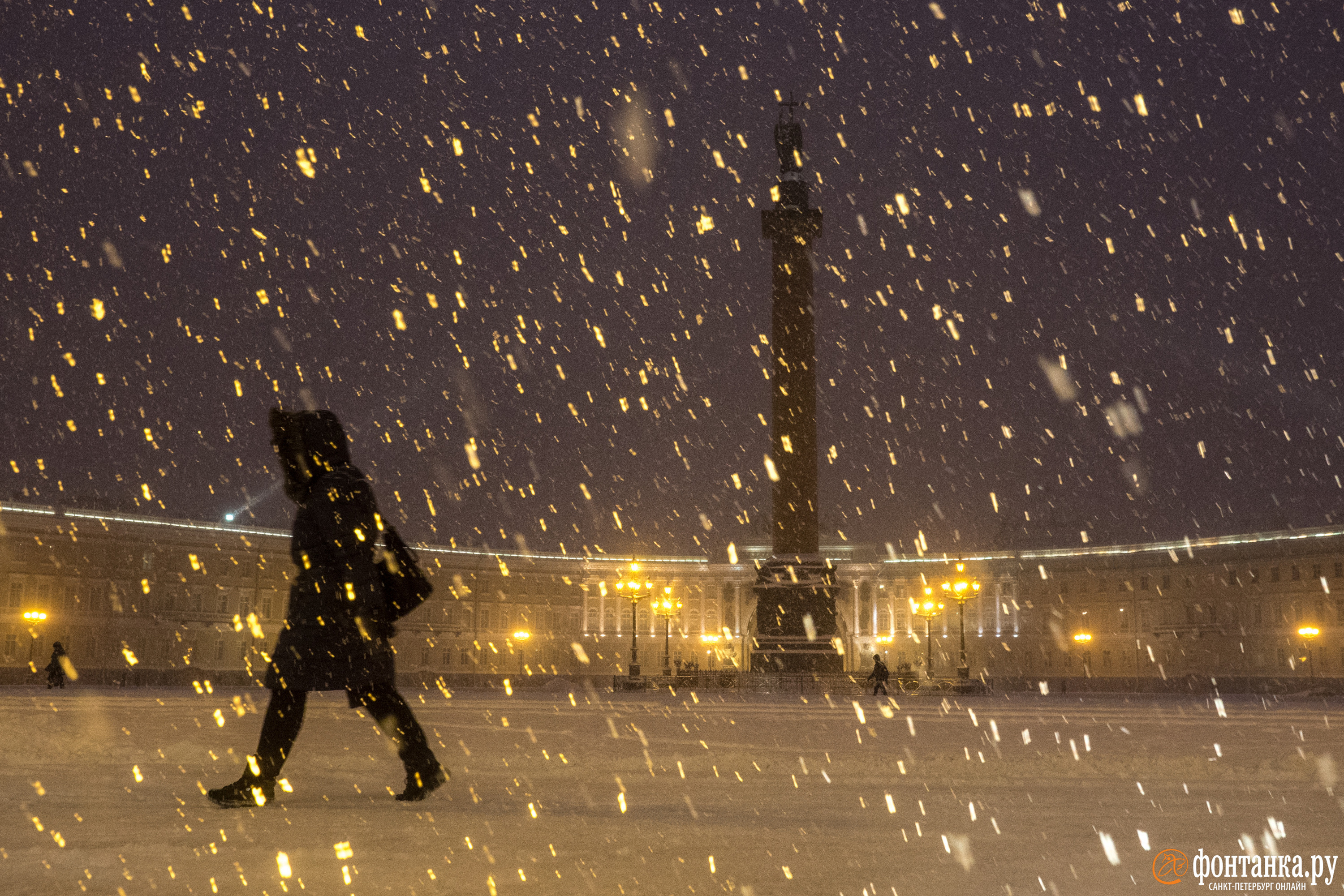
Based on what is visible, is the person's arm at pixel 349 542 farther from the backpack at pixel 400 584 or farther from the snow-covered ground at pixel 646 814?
the snow-covered ground at pixel 646 814

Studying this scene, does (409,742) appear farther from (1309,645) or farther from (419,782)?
(1309,645)

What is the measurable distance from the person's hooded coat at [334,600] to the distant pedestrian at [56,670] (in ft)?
106

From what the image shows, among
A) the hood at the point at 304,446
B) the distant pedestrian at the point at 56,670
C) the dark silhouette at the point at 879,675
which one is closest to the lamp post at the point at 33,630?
the distant pedestrian at the point at 56,670

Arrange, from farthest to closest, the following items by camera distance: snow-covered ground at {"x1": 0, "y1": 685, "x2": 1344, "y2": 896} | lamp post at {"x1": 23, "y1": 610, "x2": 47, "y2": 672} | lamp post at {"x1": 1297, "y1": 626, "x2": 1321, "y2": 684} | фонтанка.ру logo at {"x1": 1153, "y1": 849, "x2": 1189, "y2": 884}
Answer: lamp post at {"x1": 1297, "y1": 626, "x2": 1321, "y2": 684}
lamp post at {"x1": 23, "y1": 610, "x2": 47, "y2": 672}
фонтанка.ру logo at {"x1": 1153, "y1": 849, "x2": 1189, "y2": 884}
snow-covered ground at {"x1": 0, "y1": 685, "x2": 1344, "y2": 896}

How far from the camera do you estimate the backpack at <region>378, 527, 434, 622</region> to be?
17.5ft

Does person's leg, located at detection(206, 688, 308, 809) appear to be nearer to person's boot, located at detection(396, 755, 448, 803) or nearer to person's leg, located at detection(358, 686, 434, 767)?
person's leg, located at detection(358, 686, 434, 767)

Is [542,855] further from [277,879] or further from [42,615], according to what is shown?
[42,615]

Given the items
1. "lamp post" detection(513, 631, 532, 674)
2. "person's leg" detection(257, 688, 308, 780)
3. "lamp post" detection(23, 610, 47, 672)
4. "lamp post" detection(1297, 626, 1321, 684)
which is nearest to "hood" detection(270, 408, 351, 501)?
"person's leg" detection(257, 688, 308, 780)

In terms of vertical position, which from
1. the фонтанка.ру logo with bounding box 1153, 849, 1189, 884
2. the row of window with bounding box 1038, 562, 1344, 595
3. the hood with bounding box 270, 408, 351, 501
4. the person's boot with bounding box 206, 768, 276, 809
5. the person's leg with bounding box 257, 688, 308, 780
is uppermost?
the hood with bounding box 270, 408, 351, 501

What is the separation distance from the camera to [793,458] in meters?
37.4

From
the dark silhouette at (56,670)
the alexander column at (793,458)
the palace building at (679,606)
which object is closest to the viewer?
the dark silhouette at (56,670)

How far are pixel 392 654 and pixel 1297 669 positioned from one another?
78.8m

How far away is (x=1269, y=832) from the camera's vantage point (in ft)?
15.4

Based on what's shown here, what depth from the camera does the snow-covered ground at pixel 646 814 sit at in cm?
360
